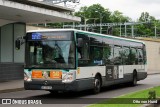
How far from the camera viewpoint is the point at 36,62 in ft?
53.5

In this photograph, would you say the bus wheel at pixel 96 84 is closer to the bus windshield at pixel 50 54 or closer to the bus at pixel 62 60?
the bus at pixel 62 60

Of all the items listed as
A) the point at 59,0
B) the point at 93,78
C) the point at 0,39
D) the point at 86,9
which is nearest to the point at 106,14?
the point at 86,9

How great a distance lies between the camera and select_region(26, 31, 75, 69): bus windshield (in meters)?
15.8

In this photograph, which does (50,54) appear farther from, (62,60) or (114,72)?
(114,72)

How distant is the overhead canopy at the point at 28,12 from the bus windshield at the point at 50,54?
5654 mm

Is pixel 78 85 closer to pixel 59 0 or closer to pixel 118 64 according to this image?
pixel 118 64

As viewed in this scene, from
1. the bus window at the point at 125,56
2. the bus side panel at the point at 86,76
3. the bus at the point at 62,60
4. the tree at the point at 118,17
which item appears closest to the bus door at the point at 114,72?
the bus window at the point at 125,56

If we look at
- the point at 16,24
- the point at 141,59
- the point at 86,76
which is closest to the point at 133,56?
the point at 141,59

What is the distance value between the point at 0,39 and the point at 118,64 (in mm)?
9583

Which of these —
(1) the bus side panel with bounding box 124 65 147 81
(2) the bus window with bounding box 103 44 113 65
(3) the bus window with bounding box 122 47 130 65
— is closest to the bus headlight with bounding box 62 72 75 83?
(2) the bus window with bounding box 103 44 113 65

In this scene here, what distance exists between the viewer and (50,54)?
1606cm

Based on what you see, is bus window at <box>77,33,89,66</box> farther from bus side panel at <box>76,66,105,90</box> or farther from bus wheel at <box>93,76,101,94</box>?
bus wheel at <box>93,76,101,94</box>

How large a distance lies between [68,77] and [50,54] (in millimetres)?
1217

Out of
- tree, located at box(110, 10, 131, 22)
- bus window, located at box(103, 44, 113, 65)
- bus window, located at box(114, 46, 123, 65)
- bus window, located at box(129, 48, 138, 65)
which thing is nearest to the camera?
bus window, located at box(103, 44, 113, 65)
